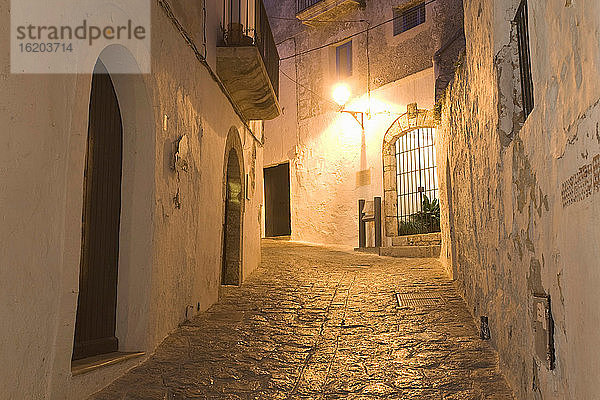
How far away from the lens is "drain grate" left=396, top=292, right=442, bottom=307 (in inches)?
253

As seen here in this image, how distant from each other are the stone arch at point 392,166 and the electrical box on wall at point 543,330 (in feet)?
35.6

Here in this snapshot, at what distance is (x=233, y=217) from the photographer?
28.6 feet

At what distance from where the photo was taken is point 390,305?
651 centimetres

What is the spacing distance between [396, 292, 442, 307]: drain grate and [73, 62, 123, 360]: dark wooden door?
3.19 m

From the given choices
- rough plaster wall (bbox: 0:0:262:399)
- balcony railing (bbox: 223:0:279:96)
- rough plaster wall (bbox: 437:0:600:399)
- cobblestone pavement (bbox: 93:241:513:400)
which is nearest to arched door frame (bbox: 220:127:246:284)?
cobblestone pavement (bbox: 93:241:513:400)

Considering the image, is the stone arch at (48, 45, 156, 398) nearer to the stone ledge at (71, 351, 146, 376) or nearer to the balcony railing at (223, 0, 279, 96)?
the stone ledge at (71, 351, 146, 376)

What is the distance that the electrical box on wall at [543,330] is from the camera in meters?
2.67

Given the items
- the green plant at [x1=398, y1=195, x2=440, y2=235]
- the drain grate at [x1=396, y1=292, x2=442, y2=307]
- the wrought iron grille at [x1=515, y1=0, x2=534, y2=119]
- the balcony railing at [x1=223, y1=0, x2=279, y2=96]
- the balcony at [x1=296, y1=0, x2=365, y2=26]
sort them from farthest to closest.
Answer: the balcony at [x1=296, y1=0, x2=365, y2=26] < the green plant at [x1=398, y1=195, x2=440, y2=235] < the balcony railing at [x1=223, y1=0, x2=279, y2=96] < the drain grate at [x1=396, y1=292, x2=442, y2=307] < the wrought iron grille at [x1=515, y1=0, x2=534, y2=119]

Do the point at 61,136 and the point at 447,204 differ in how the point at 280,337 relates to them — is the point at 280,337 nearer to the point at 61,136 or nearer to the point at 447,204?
the point at 61,136

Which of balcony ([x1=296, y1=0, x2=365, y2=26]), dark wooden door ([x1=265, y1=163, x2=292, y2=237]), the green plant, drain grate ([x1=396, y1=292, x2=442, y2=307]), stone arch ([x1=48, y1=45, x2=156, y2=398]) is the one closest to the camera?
stone arch ([x1=48, y1=45, x2=156, y2=398])

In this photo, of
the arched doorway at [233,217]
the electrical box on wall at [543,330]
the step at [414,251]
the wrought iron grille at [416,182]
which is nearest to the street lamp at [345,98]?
the wrought iron grille at [416,182]

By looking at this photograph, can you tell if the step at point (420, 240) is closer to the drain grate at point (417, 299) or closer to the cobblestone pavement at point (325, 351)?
the cobblestone pavement at point (325, 351)

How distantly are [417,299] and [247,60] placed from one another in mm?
3372

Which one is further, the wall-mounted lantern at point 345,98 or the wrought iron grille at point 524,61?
the wall-mounted lantern at point 345,98
